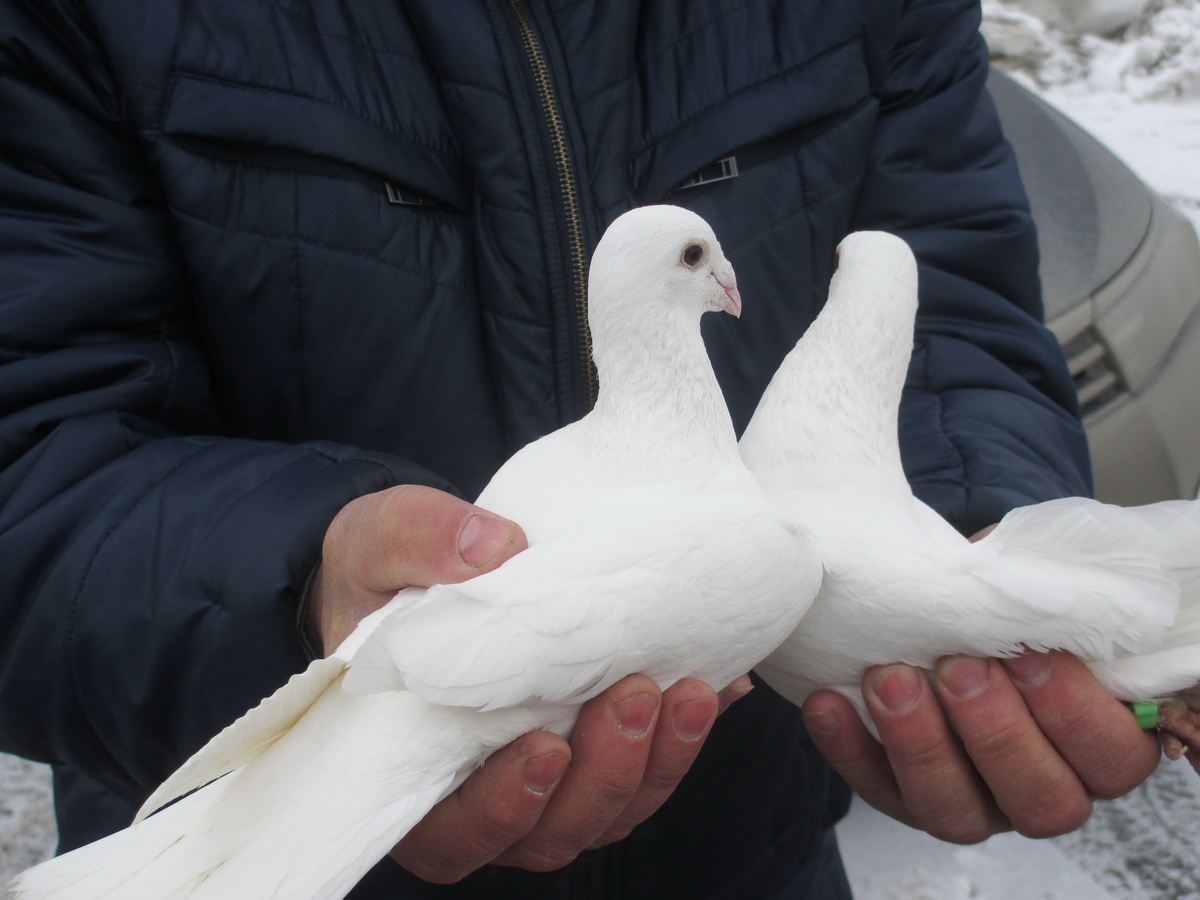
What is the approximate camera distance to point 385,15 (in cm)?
117

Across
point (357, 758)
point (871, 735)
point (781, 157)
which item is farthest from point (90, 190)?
point (871, 735)

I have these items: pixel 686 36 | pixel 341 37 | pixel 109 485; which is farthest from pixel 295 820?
pixel 686 36

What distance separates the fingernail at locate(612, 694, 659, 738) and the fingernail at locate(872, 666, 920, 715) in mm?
288

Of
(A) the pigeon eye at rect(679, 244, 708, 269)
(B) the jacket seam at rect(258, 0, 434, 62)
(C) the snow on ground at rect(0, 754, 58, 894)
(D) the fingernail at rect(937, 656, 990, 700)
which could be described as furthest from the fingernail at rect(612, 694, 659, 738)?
(C) the snow on ground at rect(0, 754, 58, 894)

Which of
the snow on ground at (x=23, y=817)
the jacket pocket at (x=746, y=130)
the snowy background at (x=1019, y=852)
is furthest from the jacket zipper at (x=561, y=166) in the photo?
the snow on ground at (x=23, y=817)

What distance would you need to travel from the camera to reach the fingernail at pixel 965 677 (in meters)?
0.99

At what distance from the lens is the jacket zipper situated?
1.14 meters

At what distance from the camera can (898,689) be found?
989 mm

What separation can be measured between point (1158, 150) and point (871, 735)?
11.7 feet

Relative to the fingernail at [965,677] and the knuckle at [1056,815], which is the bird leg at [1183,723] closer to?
the knuckle at [1056,815]

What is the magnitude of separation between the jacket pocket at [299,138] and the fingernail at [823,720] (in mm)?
760

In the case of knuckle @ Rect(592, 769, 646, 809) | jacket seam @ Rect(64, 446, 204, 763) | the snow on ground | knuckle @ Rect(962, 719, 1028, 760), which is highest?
jacket seam @ Rect(64, 446, 204, 763)

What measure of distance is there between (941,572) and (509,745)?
0.46m

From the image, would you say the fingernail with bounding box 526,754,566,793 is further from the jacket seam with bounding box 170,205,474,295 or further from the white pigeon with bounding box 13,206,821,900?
the jacket seam with bounding box 170,205,474,295
